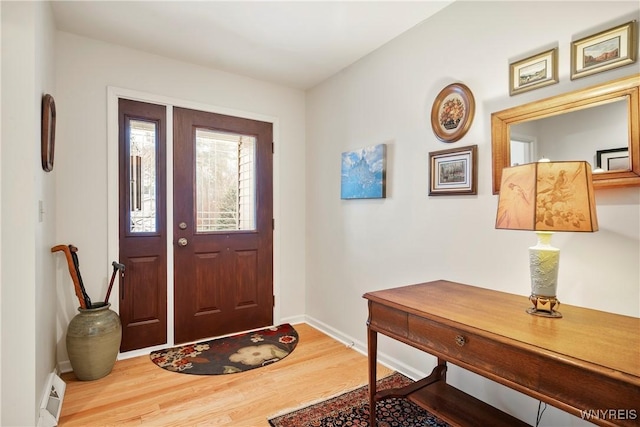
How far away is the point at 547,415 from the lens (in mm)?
1572

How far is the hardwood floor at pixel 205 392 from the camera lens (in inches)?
73.5

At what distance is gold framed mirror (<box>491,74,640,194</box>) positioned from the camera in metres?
1.32

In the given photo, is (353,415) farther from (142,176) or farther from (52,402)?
(142,176)

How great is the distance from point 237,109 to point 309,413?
2.61 meters

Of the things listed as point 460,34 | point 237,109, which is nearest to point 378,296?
point 460,34

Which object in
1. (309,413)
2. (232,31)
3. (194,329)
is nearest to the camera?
(309,413)

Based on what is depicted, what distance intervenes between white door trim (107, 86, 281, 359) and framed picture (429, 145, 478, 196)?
67.6 inches

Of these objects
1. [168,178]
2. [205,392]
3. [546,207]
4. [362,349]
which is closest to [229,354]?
[205,392]

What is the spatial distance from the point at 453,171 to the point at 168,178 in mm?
2271

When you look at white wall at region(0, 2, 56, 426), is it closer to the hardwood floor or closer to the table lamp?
the hardwood floor

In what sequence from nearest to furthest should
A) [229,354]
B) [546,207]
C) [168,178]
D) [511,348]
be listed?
[511,348] < [546,207] < [229,354] < [168,178]

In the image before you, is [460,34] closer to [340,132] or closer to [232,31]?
[340,132]

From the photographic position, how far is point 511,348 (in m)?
1.12

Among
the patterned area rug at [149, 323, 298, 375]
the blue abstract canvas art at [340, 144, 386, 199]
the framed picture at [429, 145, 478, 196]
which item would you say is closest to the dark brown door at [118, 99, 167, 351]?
the patterned area rug at [149, 323, 298, 375]
